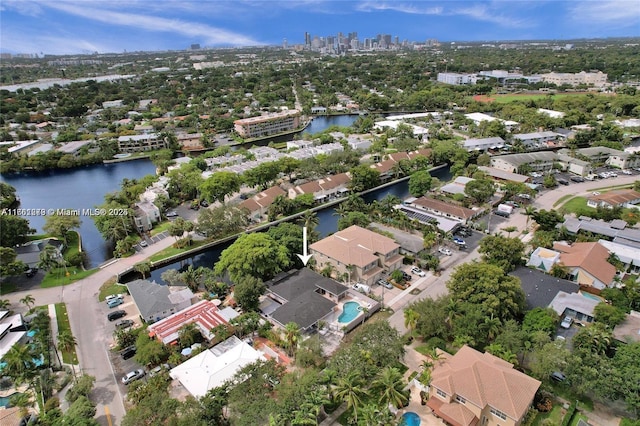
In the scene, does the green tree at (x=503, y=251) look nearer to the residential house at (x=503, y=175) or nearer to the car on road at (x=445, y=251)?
the car on road at (x=445, y=251)

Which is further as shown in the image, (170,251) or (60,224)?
(60,224)

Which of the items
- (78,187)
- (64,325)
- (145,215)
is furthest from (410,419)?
(78,187)

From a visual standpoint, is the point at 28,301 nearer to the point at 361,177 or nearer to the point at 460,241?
the point at 460,241

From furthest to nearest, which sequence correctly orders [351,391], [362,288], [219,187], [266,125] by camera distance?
[266,125] → [219,187] → [362,288] → [351,391]

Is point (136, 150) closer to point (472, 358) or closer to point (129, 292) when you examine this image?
point (129, 292)

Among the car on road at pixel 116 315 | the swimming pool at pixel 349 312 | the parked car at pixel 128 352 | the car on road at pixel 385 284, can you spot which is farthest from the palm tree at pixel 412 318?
the car on road at pixel 116 315

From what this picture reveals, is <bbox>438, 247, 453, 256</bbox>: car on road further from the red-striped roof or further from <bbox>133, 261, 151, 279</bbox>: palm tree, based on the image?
<bbox>133, 261, 151, 279</bbox>: palm tree
